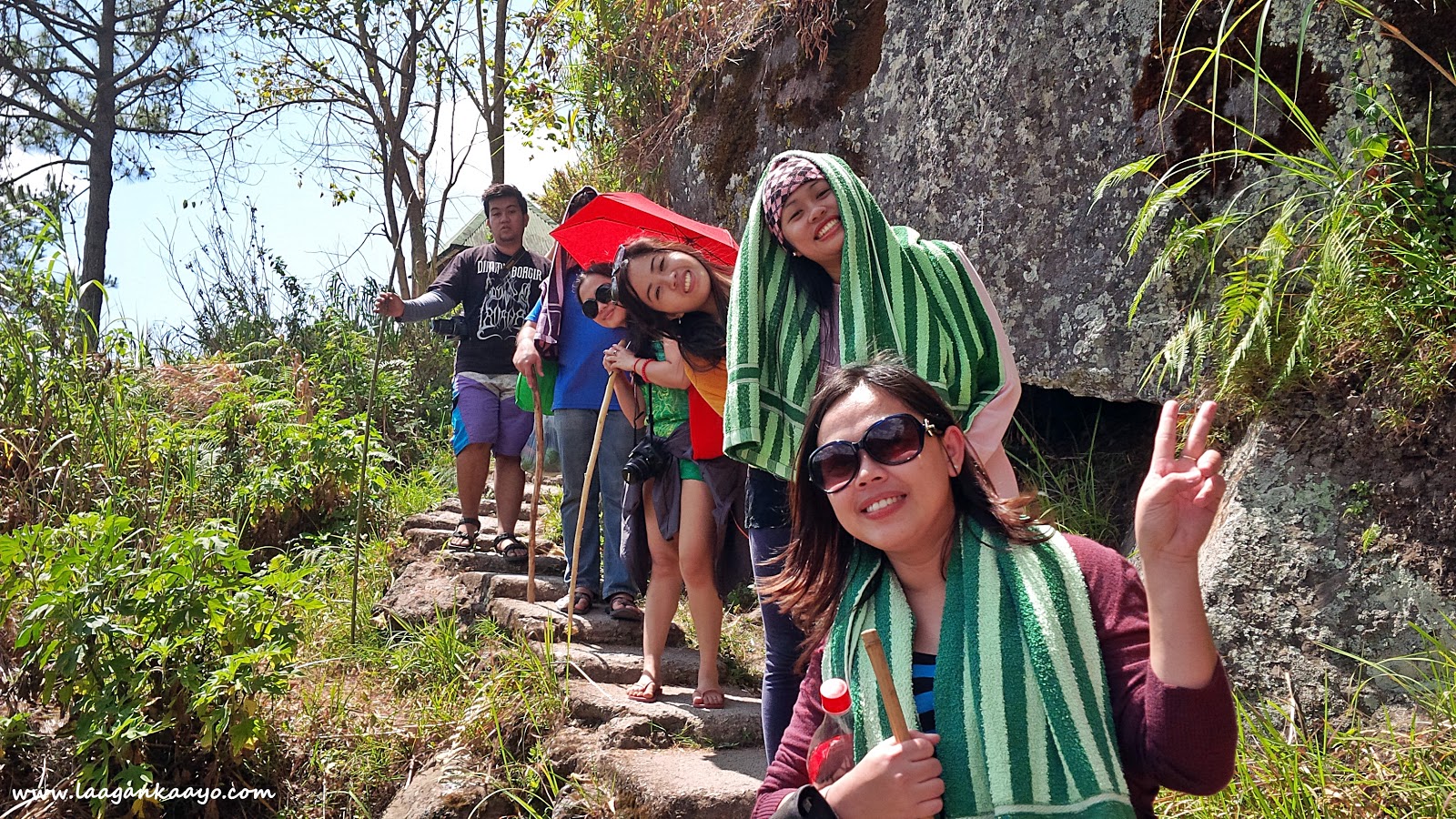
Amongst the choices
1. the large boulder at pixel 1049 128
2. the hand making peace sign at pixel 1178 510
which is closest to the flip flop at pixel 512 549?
the large boulder at pixel 1049 128

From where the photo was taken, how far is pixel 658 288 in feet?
10.3

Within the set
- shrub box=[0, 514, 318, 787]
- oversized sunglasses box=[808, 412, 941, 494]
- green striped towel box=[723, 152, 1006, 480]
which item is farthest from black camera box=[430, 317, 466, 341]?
oversized sunglasses box=[808, 412, 941, 494]

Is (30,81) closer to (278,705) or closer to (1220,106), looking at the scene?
(278,705)

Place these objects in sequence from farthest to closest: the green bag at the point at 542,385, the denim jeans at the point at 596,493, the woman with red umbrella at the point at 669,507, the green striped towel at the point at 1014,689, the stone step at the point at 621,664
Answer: the green bag at the point at 542,385
the denim jeans at the point at 596,493
the stone step at the point at 621,664
the woman with red umbrella at the point at 669,507
the green striped towel at the point at 1014,689

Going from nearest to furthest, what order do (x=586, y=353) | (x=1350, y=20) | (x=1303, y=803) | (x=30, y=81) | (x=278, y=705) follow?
(x=1303, y=803)
(x=1350, y=20)
(x=278, y=705)
(x=586, y=353)
(x=30, y=81)

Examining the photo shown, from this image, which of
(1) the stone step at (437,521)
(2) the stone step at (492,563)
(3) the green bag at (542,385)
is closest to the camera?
(3) the green bag at (542,385)

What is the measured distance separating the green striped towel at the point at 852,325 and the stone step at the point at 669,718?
1.19m

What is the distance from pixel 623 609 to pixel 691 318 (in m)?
1.46

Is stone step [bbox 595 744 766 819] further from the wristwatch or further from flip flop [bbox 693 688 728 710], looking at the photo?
the wristwatch

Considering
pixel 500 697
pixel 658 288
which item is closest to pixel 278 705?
pixel 500 697

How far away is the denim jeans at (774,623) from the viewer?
8.33 ft

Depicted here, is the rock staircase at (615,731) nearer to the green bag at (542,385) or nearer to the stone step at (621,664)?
the stone step at (621,664)

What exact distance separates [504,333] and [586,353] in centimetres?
87

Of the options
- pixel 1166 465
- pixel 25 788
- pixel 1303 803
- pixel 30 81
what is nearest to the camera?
pixel 1166 465
